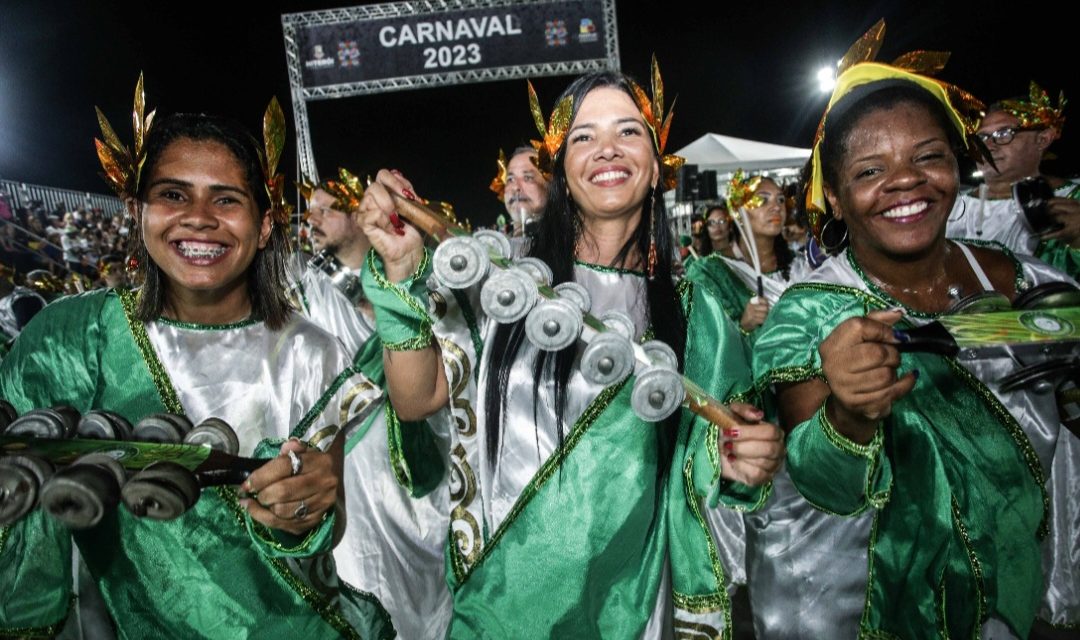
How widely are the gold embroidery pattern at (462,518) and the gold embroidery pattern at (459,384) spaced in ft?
0.26

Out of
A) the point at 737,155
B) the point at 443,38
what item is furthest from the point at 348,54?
the point at 737,155

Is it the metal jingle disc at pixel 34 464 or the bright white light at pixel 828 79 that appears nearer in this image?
the metal jingle disc at pixel 34 464

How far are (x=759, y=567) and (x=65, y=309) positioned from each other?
2499 mm

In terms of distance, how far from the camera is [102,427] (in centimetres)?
161

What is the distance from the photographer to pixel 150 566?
182cm

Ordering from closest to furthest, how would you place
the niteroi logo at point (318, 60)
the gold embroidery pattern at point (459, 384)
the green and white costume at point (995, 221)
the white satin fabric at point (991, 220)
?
the gold embroidery pattern at point (459, 384)
the green and white costume at point (995, 221)
the white satin fabric at point (991, 220)
the niteroi logo at point (318, 60)

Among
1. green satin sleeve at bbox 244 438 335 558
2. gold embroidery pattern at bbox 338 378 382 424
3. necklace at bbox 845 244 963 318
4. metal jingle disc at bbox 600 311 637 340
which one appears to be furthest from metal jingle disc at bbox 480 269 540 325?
necklace at bbox 845 244 963 318

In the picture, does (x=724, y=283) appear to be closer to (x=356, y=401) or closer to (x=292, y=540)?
(x=356, y=401)

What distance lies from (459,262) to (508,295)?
14cm

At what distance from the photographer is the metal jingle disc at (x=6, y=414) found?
5.24 feet

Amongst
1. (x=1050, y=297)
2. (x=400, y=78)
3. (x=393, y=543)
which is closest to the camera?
(x=1050, y=297)

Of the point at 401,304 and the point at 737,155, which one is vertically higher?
the point at 737,155

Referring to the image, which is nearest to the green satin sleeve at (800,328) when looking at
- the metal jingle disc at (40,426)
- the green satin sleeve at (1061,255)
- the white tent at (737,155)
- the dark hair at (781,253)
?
the metal jingle disc at (40,426)

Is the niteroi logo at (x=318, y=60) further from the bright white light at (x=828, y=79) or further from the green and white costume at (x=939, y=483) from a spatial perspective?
the green and white costume at (x=939, y=483)
